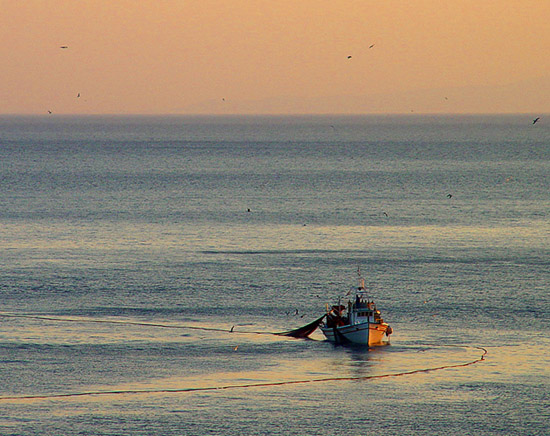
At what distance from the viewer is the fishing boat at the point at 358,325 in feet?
257

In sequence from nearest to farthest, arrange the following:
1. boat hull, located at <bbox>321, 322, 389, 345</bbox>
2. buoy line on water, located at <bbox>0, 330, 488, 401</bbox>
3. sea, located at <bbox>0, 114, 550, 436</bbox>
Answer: sea, located at <bbox>0, 114, 550, 436</bbox> → buoy line on water, located at <bbox>0, 330, 488, 401</bbox> → boat hull, located at <bbox>321, 322, 389, 345</bbox>

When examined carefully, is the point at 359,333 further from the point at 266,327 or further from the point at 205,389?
the point at 205,389

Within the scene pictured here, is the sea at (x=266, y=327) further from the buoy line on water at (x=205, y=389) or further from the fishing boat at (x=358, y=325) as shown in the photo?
the fishing boat at (x=358, y=325)

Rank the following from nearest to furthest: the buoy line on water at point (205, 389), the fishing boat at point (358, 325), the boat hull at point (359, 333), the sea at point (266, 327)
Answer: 1. the sea at point (266, 327)
2. the buoy line on water at point (205, 389)
3. the boat hull at point (359, 333)
4. the fishing boat at point (358, 325)

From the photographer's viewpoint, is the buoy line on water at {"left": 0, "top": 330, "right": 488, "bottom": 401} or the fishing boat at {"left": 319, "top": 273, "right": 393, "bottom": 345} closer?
the buoy line on water at {"left": 0, "top": 330, "right": 488, "bottom": 401}

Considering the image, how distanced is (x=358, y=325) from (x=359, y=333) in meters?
0.71

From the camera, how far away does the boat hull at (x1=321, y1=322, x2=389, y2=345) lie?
78.2 m

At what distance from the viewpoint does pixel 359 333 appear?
79062mm

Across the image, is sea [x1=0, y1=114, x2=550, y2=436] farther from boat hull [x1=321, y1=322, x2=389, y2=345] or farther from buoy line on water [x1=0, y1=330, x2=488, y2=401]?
boat hull [x1=321, y1=322, x2=389, y2=345]

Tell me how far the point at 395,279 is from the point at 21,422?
52.8 metres

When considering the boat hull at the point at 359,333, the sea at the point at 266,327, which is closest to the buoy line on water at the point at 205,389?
the sea at the point at 266,327

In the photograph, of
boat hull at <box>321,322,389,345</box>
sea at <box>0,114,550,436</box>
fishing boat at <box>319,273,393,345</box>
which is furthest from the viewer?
fishing boat at <box>319,273,393,345</box>

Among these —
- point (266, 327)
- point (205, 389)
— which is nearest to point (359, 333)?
point (266, 327)

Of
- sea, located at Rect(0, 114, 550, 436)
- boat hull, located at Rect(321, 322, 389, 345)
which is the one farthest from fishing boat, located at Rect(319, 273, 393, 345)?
sea, located at Rect(0, 114, 550, 436)
